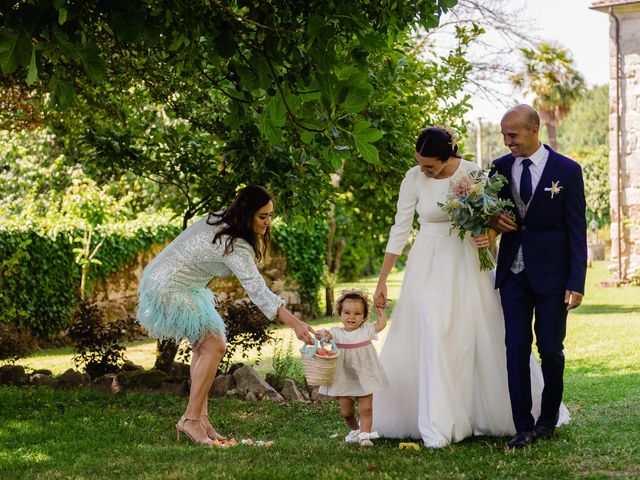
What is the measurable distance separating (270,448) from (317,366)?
0.64m

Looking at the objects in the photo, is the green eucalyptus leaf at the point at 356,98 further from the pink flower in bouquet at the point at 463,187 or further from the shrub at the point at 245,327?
the shrub at the point at 245,327

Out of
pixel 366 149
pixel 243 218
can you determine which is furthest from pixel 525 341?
pixel 366 149

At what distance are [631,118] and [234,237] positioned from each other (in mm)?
18095

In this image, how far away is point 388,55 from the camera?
8.55m

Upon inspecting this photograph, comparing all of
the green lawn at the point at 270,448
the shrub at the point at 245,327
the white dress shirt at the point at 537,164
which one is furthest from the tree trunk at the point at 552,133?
the white dress shirt at the point at 537,164

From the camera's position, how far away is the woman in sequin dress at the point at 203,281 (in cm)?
598

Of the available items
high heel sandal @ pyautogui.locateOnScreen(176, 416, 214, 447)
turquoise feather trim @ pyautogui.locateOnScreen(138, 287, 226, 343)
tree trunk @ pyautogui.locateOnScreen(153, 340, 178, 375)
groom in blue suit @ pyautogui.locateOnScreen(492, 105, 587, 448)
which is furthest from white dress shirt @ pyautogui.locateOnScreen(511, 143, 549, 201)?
tree trunk @ pyautogui.locateOnScreen(153, 340, 178, 375)

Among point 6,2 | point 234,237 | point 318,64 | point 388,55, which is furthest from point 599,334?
point 6,2

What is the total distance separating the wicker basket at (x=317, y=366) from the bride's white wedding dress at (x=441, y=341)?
22.4 inches

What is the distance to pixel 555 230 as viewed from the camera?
18.7ft

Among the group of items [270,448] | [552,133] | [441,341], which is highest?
[552,133]

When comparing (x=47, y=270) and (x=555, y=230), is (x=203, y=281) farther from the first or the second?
(x=47, y=270)

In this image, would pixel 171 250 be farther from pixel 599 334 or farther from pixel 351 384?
pixel 599 334

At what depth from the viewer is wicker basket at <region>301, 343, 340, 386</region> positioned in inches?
228
